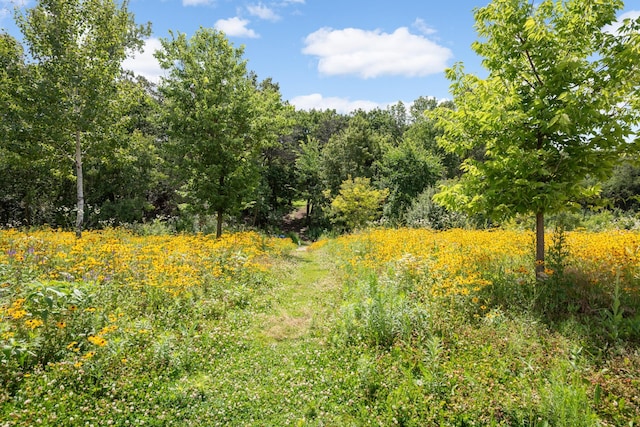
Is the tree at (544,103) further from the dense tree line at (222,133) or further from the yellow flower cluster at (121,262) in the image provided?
the yellow flower cluster at (121,262)

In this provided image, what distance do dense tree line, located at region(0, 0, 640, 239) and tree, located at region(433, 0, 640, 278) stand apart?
34 millimetres

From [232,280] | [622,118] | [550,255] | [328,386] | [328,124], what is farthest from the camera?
[328,124]

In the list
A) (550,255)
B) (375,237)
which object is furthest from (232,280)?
(550,255)

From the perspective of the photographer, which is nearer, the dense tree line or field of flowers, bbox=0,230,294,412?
field of flowers, bbox=0,230,294,412

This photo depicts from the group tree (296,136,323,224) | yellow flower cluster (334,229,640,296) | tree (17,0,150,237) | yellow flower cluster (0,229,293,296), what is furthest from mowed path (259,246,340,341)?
tree (296,136,323,224)

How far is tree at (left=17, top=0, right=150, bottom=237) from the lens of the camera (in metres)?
12.5

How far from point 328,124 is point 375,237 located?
127 ft

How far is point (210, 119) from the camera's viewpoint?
46.9 feet

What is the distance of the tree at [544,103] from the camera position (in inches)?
208

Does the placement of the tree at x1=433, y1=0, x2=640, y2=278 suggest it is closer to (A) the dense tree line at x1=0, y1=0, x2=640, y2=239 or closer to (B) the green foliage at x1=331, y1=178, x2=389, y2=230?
(A) the dense tree line at x1=0, y1=0, x2=640, y2=239

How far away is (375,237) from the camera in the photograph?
472 inches

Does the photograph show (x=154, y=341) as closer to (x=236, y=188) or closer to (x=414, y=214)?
(x=236, y=188)

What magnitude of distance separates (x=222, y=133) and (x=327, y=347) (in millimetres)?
11382

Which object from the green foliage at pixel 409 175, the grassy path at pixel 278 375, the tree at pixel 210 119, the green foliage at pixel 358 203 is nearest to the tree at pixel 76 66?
the tree at pixel 210 119
